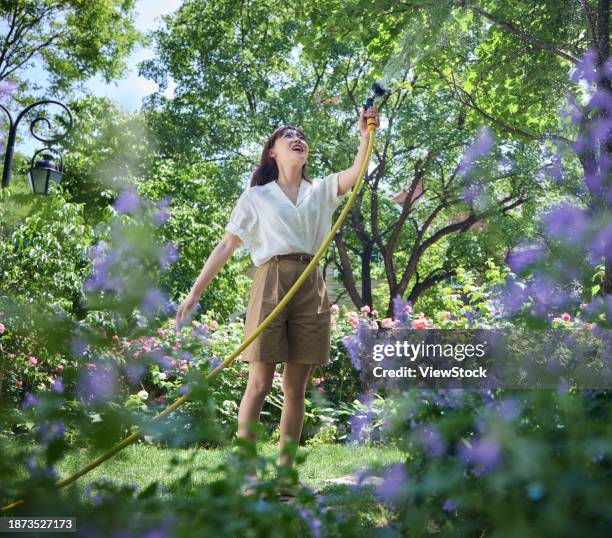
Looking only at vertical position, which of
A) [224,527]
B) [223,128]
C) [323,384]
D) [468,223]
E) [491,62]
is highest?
[223,128]

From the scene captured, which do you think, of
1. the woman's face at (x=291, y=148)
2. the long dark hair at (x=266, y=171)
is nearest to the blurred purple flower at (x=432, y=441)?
the woman's face at (x=291, y=148)

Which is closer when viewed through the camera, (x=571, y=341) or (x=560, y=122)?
(x=571, y=341)

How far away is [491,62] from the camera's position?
5215mm

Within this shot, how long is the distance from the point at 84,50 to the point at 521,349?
44.6 ft

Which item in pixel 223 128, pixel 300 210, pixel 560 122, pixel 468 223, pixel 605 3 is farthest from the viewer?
pixel 468 223

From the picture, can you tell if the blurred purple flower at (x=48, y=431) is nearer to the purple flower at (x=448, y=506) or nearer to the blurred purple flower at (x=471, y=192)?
the purple flower at (x=448, y=506)

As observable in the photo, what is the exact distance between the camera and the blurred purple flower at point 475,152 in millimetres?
11409

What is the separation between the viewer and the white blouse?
2.46 m

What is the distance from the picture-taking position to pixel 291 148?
8.64ft

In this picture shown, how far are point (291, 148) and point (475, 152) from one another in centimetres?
1005

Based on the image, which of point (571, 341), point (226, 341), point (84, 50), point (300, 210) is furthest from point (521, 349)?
point (84, 50)

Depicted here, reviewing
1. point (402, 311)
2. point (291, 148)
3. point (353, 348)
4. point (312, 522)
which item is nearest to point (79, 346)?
point (312, 522)

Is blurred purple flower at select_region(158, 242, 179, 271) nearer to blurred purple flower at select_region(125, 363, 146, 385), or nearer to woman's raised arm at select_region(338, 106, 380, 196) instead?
blurred purple flower at select_region(125, 363, 146, 385)

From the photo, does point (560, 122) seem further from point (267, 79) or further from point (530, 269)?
point (267, 79)
